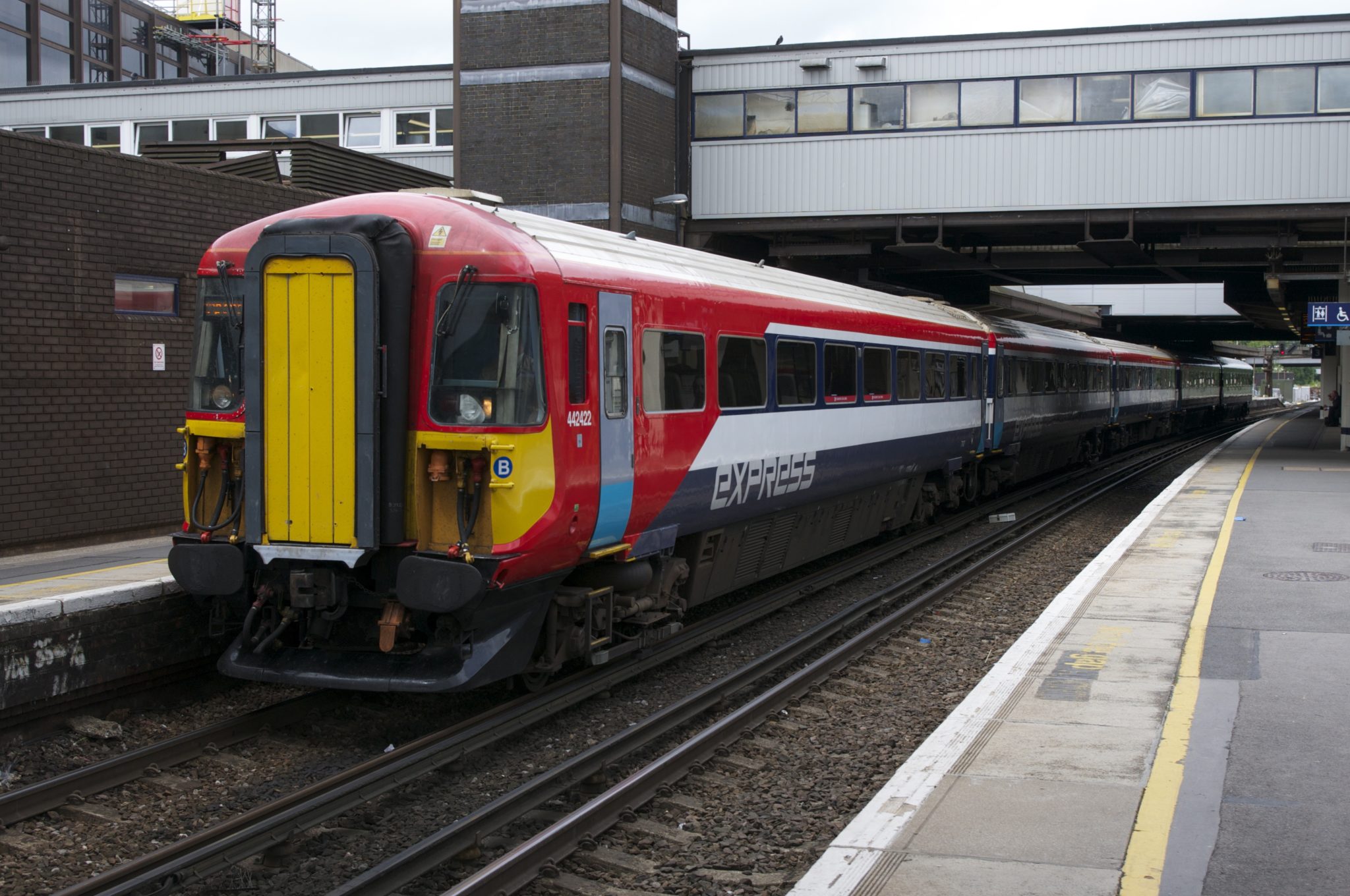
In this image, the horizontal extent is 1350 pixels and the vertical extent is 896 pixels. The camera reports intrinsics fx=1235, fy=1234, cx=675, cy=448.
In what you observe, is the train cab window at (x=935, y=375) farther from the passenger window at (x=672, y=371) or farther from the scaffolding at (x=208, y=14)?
the scaffolding at (x=208, y=14)

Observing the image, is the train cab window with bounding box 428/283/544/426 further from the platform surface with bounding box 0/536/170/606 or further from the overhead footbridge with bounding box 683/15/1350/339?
the overhead footbridge with bounding box 683/15/1350/339

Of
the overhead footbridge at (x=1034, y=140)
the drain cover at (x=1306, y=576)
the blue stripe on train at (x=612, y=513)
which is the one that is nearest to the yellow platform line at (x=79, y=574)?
the blue stripe on train at (x=612, y=513)

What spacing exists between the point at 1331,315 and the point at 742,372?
17.2m

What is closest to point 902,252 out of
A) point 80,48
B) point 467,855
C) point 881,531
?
point 881,531

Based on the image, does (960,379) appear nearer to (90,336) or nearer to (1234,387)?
(90,336)

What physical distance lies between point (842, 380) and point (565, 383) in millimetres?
5347

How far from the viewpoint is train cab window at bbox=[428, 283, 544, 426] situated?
22.8 ft

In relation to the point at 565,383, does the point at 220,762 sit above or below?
below

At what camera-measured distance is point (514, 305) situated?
6.98m

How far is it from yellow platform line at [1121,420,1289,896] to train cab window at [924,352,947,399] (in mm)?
5820

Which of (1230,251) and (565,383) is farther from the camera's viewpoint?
(1230,251)

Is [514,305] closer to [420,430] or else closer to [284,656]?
[420,430]

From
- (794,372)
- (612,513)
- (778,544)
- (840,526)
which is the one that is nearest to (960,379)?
(840,526)

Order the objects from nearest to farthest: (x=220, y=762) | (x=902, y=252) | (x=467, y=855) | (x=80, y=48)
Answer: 1. (x=467, y=855)
2. (x=220, y=762)
3. (x=902, y=252)
4. (x=80, y=48)
